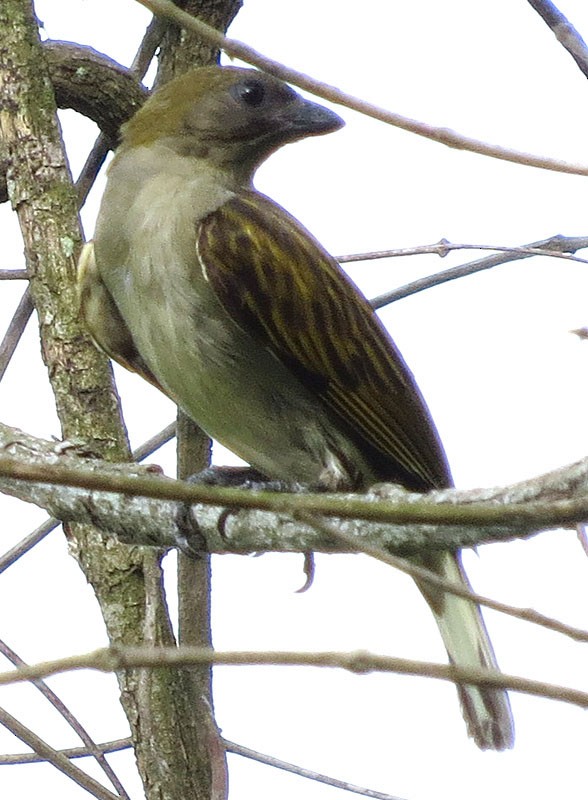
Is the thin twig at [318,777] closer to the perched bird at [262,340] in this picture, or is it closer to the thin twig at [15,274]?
the perched bird at [262,340]

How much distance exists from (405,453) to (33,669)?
2420mm

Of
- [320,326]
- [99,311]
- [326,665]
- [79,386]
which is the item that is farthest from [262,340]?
[326,665]

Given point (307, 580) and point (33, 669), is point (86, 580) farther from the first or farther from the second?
point (33, 669)

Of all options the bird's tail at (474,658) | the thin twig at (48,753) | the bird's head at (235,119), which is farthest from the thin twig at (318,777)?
the bird's head at (235,119)

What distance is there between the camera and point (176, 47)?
14.6ft

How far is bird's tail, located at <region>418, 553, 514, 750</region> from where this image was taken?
143 inches

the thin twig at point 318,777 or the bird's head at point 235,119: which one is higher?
the bird's head at point 235,119

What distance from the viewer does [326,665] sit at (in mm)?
1210

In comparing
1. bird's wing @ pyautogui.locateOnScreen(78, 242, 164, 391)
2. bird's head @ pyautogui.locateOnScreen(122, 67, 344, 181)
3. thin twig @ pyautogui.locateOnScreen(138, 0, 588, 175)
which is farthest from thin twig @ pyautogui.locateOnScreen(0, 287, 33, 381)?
thin twig @ pyautogui.locateOnScreen(138, 0, 588, 175)

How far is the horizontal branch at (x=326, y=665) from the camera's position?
1157 millimetres

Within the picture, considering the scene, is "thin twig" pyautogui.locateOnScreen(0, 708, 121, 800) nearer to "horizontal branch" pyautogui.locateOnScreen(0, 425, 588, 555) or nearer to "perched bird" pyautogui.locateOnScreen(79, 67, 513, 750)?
"horizontal branch" pyautogui.locateOnScreen(0, 425, 588, 555)

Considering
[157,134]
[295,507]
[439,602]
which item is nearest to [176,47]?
[157,134]

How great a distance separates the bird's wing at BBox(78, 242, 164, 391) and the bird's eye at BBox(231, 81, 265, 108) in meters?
0.64

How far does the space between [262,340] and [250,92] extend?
941mm
